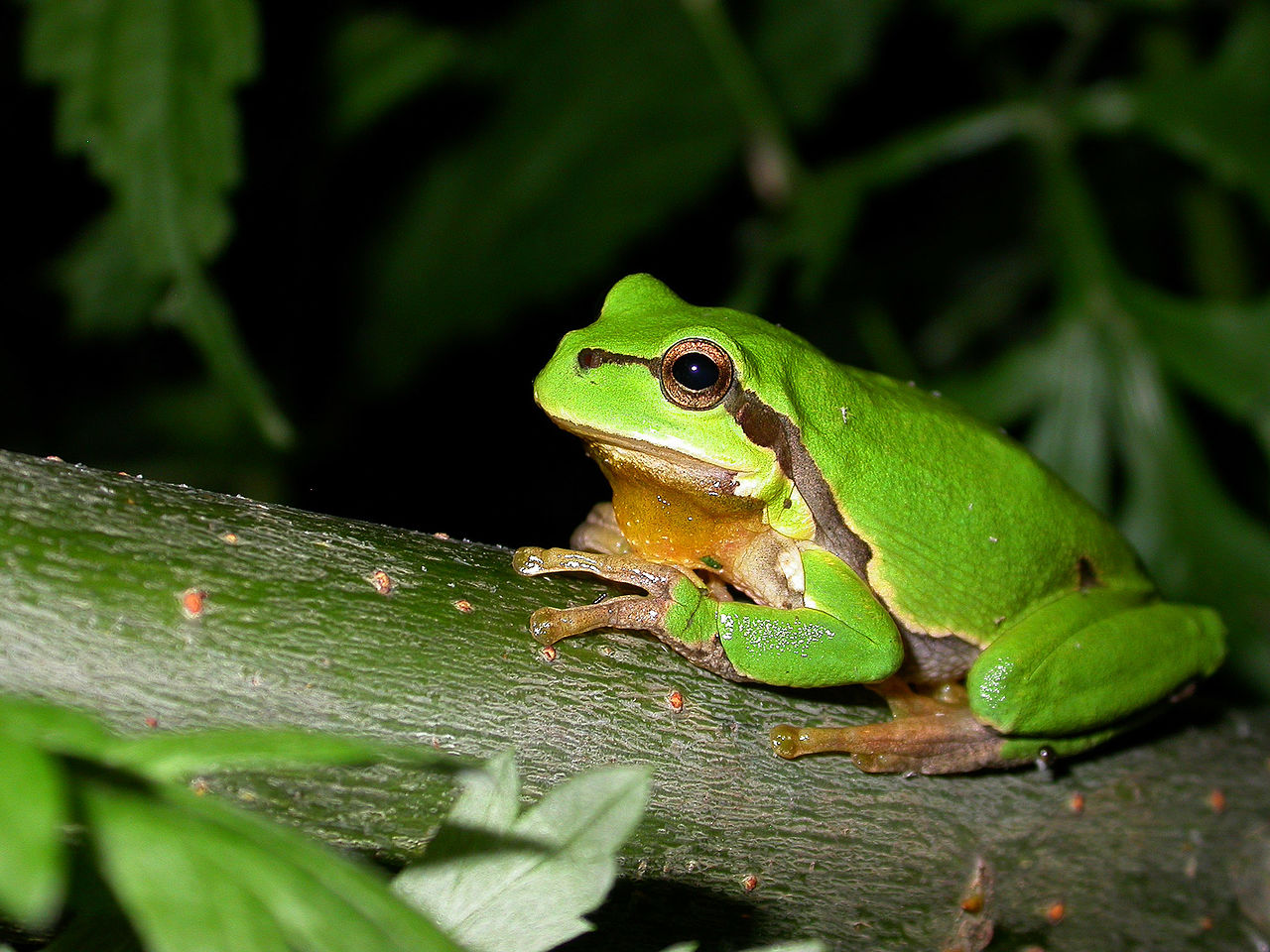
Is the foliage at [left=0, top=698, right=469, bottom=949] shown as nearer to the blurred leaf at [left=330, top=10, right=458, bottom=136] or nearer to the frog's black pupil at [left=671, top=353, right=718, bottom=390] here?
the frog's black pupil at [left=671, top=353, right=718, bottom=390]

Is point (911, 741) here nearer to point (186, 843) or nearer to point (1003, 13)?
point (186, 843)

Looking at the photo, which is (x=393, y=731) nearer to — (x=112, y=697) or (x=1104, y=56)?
(x=112, y=697)

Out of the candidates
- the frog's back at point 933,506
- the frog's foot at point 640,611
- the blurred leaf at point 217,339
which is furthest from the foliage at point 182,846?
the blurred leaf at point 217,339

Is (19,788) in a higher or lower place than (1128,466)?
lower

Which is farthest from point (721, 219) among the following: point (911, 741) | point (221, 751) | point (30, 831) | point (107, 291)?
point (30, 831)

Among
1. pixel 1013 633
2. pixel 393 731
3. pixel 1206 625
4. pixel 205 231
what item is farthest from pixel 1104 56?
pixel 393 731

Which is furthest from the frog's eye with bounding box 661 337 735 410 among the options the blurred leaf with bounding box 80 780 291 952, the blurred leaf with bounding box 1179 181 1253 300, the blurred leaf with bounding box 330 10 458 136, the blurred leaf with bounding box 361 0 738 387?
the blurred leaf with bounding box 1179 181 1253 300

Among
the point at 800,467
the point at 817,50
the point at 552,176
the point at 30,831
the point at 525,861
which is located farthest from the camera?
the point at 817,50
